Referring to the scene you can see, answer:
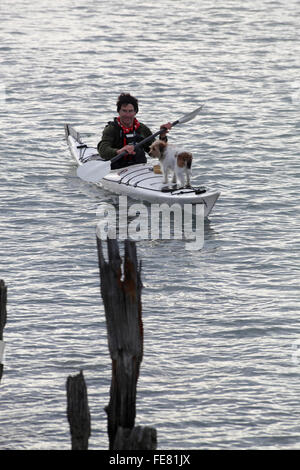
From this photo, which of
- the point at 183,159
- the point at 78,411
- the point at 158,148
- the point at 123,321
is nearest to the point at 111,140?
the point at 158,148

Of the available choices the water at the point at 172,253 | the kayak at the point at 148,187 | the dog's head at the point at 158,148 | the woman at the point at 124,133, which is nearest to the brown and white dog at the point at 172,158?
the dog's head at the point at 158,148

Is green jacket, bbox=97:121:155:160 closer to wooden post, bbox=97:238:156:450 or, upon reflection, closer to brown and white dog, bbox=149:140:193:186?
brown and white dog, bbox=149:140:193:186

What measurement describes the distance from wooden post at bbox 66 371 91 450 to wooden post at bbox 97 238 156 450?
29 cm

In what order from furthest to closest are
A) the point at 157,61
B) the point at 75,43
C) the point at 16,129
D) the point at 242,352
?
the point at 75,43 < the point at 157,61 < the point at 16,129 < the point at 242,352

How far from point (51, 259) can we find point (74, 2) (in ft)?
103

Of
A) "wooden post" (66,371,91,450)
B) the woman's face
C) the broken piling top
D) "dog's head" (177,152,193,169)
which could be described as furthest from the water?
the broken piling top

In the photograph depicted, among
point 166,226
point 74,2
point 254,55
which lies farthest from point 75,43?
point 166,226

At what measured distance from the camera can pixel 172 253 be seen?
1609 cm

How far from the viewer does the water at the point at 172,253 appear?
10.9 meters

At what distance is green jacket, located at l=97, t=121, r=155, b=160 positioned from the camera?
17953 mm

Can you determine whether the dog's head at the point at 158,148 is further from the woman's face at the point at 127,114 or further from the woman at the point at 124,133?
the woman's face at the point at 127,114

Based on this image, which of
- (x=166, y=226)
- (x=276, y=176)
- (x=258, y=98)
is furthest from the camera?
(x=258, y=98)

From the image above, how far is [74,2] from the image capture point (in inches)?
1768
